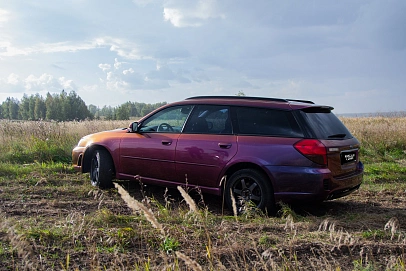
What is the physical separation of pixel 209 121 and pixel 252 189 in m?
1.28

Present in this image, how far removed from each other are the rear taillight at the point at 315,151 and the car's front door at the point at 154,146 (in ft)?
6.58

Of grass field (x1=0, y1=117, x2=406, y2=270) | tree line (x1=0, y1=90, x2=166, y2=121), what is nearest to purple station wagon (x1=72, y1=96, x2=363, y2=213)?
grass field (x1=0, y1=117, x2=406, y2=270)

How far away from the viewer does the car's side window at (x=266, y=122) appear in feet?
16.3

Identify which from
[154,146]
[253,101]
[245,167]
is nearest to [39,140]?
[154,146]

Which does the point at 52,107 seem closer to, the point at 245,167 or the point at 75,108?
the point at 75,108

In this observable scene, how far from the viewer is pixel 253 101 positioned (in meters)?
5.48

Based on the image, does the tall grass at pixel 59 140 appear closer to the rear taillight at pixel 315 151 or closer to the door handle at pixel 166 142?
the door handle at pixel 166 142

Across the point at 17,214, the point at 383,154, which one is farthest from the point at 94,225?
the point at 383,154

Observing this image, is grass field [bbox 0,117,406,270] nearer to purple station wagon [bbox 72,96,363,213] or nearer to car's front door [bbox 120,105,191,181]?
purple station wagon [bbox 72,96,363,213]

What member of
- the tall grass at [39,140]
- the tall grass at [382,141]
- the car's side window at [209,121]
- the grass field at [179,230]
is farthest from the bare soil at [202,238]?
the tall grass at [382,141]

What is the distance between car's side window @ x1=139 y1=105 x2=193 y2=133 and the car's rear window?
190 centimetres

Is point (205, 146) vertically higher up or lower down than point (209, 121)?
lower down

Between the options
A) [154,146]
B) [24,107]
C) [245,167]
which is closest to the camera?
[245,167]

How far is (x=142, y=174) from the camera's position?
20.1ft
